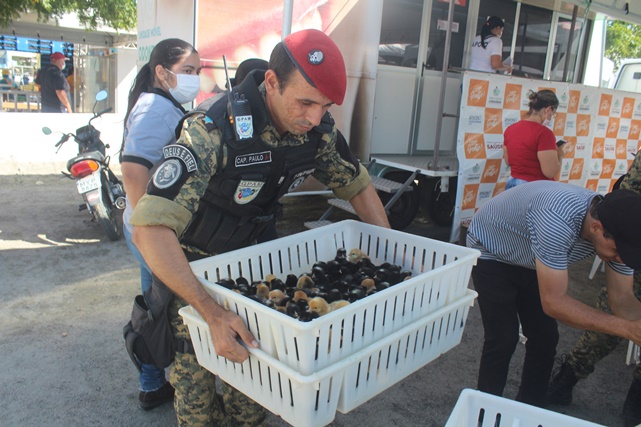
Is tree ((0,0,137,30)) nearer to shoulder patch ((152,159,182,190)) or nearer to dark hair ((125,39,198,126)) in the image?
dark hair ((125,39,198,126))

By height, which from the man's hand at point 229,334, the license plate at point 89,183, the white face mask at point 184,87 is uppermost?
the white face mask at point 184,87

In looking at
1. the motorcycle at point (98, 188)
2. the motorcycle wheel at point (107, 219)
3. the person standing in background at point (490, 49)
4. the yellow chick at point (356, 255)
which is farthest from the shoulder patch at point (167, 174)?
the person standing in background at point (490, 49)

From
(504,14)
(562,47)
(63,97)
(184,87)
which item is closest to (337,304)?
(184,87)

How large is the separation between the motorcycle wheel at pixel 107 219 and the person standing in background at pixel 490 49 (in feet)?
15.4

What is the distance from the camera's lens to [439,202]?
625cm

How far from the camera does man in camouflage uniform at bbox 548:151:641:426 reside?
9.23ft

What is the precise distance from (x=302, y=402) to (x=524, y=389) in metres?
1.83

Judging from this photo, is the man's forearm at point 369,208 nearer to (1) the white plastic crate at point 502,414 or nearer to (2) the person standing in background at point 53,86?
(1) the white plastic crate at point 502,414

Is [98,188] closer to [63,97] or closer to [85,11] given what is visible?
[63,97]

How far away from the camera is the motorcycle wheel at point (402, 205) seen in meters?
5.83

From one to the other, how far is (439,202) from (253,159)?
4856 millimetres

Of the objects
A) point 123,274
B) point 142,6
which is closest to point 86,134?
point 142,6

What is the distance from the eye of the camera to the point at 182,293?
147 cm

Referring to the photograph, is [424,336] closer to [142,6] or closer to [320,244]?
[320,244]
